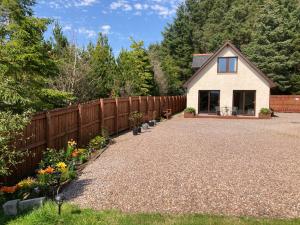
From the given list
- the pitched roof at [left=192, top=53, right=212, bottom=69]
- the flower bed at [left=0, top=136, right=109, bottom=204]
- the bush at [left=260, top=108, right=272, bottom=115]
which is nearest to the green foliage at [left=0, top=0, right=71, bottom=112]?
the flower bed at [left=0, top=136, right=109, bottom=204]

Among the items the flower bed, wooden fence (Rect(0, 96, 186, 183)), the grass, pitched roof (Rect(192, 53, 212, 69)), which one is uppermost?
pitched roof (Rect(192, 53, 212, 69))

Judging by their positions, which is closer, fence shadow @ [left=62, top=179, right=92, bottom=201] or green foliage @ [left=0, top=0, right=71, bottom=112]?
fence shadow @ [left=62, top=179, right=92, bottom=201]

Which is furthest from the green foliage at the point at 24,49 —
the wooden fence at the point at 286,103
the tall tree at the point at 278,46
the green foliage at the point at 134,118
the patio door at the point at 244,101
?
the tall tree at the point at 278,46

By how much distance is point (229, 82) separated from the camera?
93.1 ft

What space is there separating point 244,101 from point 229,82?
9.40 ft

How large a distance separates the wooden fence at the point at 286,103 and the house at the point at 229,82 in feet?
28.7

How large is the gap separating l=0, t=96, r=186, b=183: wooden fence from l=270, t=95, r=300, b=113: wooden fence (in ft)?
74.1

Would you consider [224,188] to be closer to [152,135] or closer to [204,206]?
[204,206]

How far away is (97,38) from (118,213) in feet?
96.4

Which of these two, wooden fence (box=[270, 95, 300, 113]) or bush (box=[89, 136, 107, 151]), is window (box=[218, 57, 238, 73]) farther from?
bush (box=[89, 136, 107, 151])

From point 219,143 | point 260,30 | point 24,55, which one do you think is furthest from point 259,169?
point 260,30

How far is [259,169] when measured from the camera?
885 centimetres

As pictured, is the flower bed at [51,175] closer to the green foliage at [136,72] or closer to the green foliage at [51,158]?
the green foliage at [51,158]

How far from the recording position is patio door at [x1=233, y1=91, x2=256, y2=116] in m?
29.7
